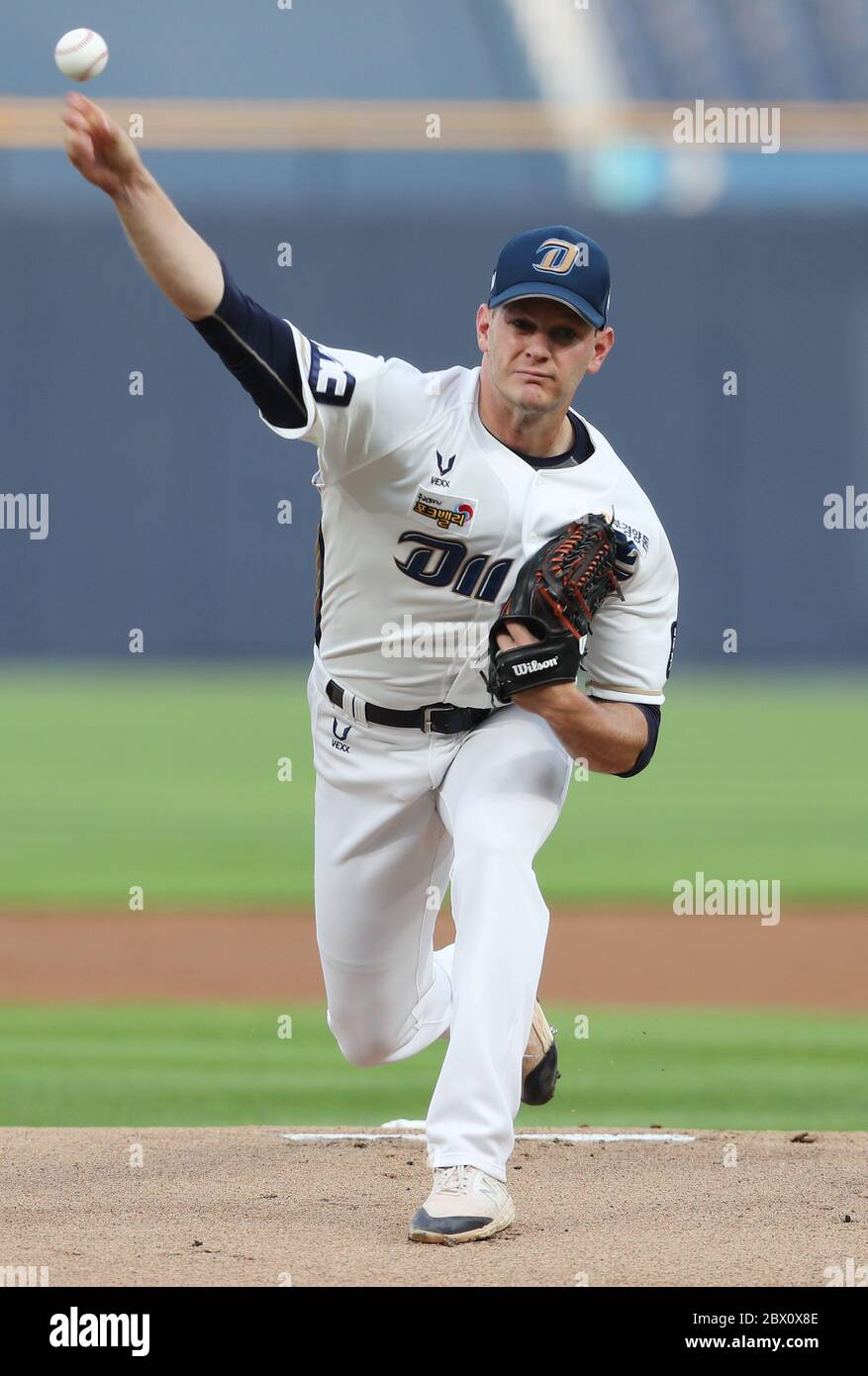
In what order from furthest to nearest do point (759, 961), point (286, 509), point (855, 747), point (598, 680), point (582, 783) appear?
point (286, 509)
point (855, 747)
point (582, 783)
point (759, 961)
point (598, 680)

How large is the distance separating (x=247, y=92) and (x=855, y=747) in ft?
48.6

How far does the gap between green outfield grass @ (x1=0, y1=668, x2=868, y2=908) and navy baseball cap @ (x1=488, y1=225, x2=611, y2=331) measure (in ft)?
18.5

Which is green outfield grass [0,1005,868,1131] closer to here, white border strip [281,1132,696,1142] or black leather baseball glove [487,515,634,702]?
white border strip [281,1132,696,1142]

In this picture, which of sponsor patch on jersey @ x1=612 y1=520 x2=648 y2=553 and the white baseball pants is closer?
the white baseball pants

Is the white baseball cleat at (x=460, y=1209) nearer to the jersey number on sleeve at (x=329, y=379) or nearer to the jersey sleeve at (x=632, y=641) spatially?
the jersey sleeve at (x=632, y=641)

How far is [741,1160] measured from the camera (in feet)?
13.6

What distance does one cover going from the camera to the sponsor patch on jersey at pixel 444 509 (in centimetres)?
355

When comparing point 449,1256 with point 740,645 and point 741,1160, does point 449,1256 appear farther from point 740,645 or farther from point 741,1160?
point 740,645

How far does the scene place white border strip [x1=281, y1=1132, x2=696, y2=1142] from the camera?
438 cm
